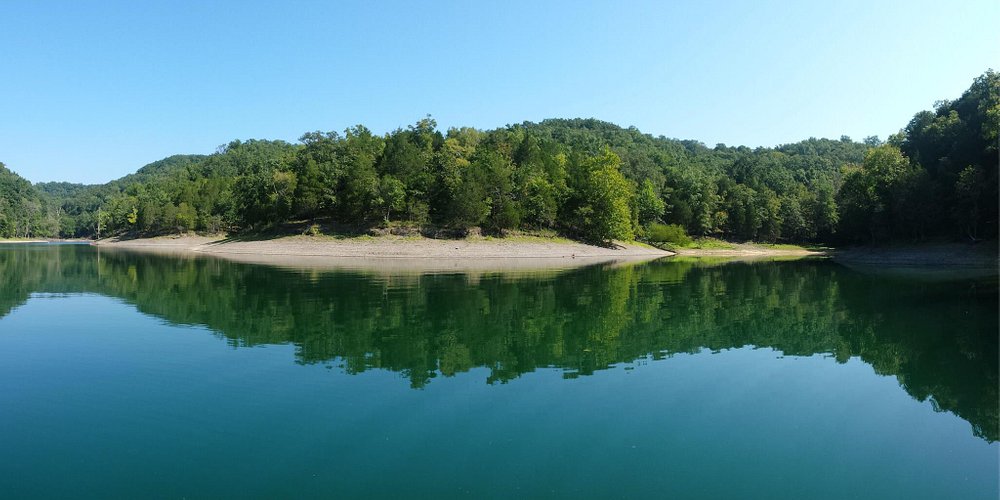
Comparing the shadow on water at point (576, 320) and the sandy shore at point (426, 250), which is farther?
the sandy shore at point (426, 250)

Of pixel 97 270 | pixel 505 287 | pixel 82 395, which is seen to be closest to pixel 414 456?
pixel 82 395

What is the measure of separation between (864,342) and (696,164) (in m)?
125

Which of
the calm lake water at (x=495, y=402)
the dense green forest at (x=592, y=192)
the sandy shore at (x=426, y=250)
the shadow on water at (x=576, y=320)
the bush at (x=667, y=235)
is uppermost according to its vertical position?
the dense green forest at (x=592, y=192)

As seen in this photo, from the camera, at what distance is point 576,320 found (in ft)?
66.4

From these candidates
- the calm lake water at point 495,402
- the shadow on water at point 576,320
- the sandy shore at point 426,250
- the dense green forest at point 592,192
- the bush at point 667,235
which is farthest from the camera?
the bush at point 667,235

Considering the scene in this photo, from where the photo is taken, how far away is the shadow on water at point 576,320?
13868 mm

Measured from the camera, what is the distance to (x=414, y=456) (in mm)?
8141

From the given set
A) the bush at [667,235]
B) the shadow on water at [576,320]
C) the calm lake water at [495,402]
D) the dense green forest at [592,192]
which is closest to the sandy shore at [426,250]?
the dense green forest at [592,192]

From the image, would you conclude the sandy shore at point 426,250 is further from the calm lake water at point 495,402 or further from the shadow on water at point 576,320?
the calm lake water at point 495,402

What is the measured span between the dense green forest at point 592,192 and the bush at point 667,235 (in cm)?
50

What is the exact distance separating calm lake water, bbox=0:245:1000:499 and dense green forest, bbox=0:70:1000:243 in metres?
49.2

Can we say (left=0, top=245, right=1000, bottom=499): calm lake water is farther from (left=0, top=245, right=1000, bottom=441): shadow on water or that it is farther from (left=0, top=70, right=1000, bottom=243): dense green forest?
(left=0, top=70, right=1000, bottom=243): dense green forest

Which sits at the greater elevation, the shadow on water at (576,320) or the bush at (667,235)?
the bush at (667,235)

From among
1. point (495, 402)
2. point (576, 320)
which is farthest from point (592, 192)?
point (495, 402)
